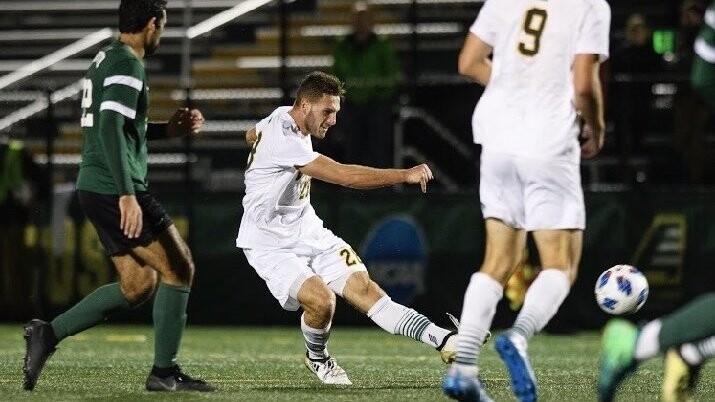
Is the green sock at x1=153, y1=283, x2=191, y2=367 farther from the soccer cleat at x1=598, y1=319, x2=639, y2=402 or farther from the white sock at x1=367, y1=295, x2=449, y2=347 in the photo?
the soccer cleat at x1=598, y1=319, x2=639, y2=402

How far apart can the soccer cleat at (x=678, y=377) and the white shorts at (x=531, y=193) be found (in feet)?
2.81

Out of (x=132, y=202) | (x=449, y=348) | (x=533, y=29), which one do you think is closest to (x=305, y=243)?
(x=449, y=348)

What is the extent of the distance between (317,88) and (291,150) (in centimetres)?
45

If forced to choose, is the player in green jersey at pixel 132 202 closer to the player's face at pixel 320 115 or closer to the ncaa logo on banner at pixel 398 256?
the player's face at pixel 320 115

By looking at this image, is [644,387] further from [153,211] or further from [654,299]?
[654,299]

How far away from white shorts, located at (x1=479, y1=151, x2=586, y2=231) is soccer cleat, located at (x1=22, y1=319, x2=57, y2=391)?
261 cm

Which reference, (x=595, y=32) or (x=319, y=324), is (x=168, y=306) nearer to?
(x=319, y=324)

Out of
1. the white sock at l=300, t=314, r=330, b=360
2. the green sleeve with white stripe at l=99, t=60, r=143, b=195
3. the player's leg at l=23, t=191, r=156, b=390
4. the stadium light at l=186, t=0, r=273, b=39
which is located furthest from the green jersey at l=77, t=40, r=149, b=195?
the stadium light at l=186, t=0, r=273, b=39

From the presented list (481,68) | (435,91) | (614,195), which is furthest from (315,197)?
(481,68)

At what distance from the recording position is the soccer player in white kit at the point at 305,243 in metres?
8.46

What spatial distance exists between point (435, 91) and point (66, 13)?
8.84 m

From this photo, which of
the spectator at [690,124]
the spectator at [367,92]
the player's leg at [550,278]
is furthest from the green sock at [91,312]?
the spectator at [690,124]

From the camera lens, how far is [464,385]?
252 inches

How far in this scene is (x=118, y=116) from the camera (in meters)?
7.59
